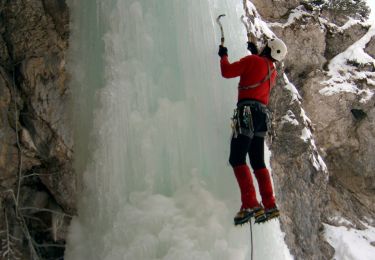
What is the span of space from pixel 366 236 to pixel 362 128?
104 inches

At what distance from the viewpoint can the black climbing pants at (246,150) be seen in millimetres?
3344

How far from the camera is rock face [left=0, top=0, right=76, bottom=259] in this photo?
355 centimetres

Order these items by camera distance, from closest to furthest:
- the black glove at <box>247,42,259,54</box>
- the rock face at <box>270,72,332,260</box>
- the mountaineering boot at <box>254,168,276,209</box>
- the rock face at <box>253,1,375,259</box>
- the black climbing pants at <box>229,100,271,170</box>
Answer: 1. the mountaineering boot at <box>254,168,276,209</box>
2. the black climbing pants at <box>229,100,271,170</box>
3. the black glove at <box>247,42,259,54</box>
4. the rock face at <box>270,72,332,260</box>
5. the rock face at <box>253,1,375,259</box>

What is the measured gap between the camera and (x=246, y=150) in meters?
3.38

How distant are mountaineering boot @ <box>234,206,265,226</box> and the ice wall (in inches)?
10.7

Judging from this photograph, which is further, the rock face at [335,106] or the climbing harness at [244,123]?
the rock face at [335,106]

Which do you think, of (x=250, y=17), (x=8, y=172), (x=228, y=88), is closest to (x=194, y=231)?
(x=228, y=88)

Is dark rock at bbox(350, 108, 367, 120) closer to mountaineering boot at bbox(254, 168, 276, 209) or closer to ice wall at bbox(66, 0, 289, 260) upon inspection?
ice wall at bbox(66, 0, 289, 260)

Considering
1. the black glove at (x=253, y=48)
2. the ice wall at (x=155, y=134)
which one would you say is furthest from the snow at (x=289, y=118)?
the black glove at (x=253, y=48)

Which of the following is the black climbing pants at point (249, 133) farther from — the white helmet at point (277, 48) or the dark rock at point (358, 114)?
the dark rock at point (358, 114)

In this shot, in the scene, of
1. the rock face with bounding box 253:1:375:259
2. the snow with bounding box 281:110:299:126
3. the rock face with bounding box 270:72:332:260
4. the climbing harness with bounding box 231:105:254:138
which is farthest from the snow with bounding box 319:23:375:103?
the climbing harness with bounding box 231:105:254:138

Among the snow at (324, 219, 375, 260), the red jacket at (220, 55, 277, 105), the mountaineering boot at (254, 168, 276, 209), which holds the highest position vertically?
the red jacket at (220, 55, 277, 105)

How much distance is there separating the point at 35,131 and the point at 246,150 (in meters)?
1.87

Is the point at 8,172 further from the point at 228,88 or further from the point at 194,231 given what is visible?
the point at 228,88
